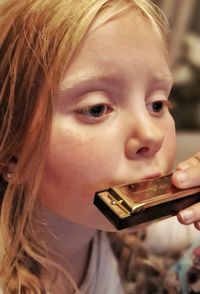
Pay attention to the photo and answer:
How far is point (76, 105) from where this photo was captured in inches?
24.3

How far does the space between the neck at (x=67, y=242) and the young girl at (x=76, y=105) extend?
0.06 metres

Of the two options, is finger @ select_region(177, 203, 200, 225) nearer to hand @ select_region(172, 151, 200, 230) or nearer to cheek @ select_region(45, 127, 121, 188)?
hand @ select_region(172, 151, 200, 230)

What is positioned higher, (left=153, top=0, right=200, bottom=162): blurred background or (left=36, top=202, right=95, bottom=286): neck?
(left=36, top=202, right=95, bottom=286): neck

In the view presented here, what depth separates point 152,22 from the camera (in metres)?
0.66

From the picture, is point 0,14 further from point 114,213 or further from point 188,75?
point 188,75

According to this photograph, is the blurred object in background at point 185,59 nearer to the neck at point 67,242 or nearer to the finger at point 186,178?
the neck at point 67,242

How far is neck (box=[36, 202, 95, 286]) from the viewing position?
74 cm

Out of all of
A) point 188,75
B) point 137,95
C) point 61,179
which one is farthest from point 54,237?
point 188,75

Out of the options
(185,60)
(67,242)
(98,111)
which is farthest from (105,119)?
(185,60)

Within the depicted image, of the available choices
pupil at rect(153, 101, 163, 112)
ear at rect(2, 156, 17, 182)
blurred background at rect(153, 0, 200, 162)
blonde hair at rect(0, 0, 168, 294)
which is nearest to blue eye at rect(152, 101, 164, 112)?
pupil at rect(153, 101, 163, 112)

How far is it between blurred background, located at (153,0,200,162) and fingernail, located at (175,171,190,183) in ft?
3.75

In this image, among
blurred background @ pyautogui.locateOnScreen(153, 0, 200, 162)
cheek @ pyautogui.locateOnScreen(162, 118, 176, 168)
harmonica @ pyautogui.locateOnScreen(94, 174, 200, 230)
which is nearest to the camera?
harmonica @ pyautogui.locateOnScreen(94, 174, 200, 230)

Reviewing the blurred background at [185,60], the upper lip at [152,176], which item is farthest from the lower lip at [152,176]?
the blurred background at [185,60]

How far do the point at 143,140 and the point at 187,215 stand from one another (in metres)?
0.12
